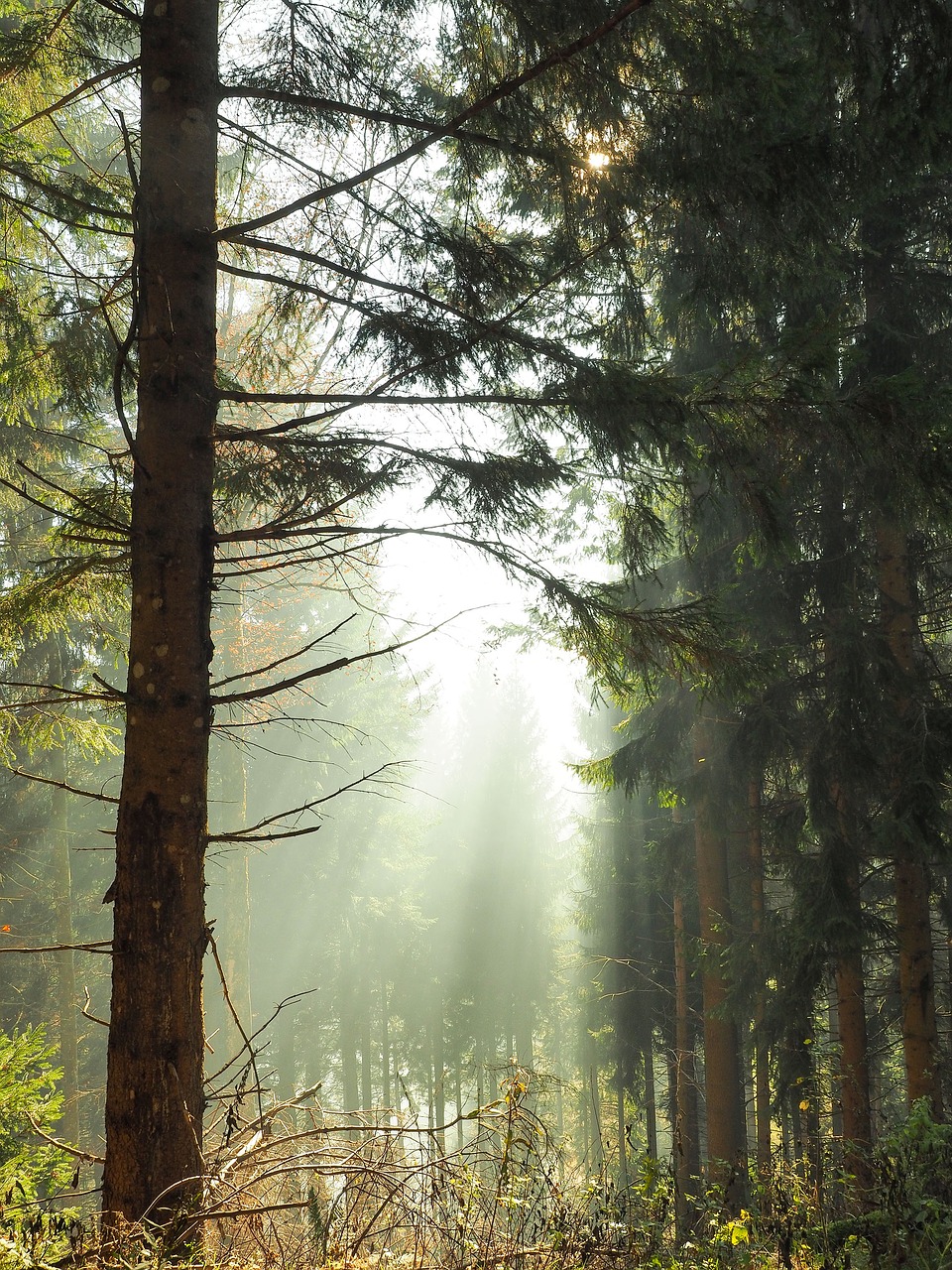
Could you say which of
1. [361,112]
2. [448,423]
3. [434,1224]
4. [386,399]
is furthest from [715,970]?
[361,112]

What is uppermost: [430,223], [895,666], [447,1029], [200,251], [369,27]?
[369,27]

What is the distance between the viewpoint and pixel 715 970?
10039 mm

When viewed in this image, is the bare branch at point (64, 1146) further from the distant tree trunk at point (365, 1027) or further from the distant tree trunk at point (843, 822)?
the distant tree trunk at point (365, 1027)

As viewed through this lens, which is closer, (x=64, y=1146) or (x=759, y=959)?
(x=64, y=1146)

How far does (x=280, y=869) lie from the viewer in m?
20.7

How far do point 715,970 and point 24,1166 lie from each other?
7.36m

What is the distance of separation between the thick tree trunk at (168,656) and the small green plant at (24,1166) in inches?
11.6

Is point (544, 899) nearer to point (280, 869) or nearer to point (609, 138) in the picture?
point (280, 869)

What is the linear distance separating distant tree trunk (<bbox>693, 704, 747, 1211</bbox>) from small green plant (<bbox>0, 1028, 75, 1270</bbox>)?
6.81 metres

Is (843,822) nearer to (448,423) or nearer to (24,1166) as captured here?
(448,423)

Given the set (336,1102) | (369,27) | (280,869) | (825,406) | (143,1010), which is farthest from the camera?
(336,1102)

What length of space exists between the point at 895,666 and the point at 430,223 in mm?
5694

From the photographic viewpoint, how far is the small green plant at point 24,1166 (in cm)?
257

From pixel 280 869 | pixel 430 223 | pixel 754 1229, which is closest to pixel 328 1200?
pixel 754 1229
